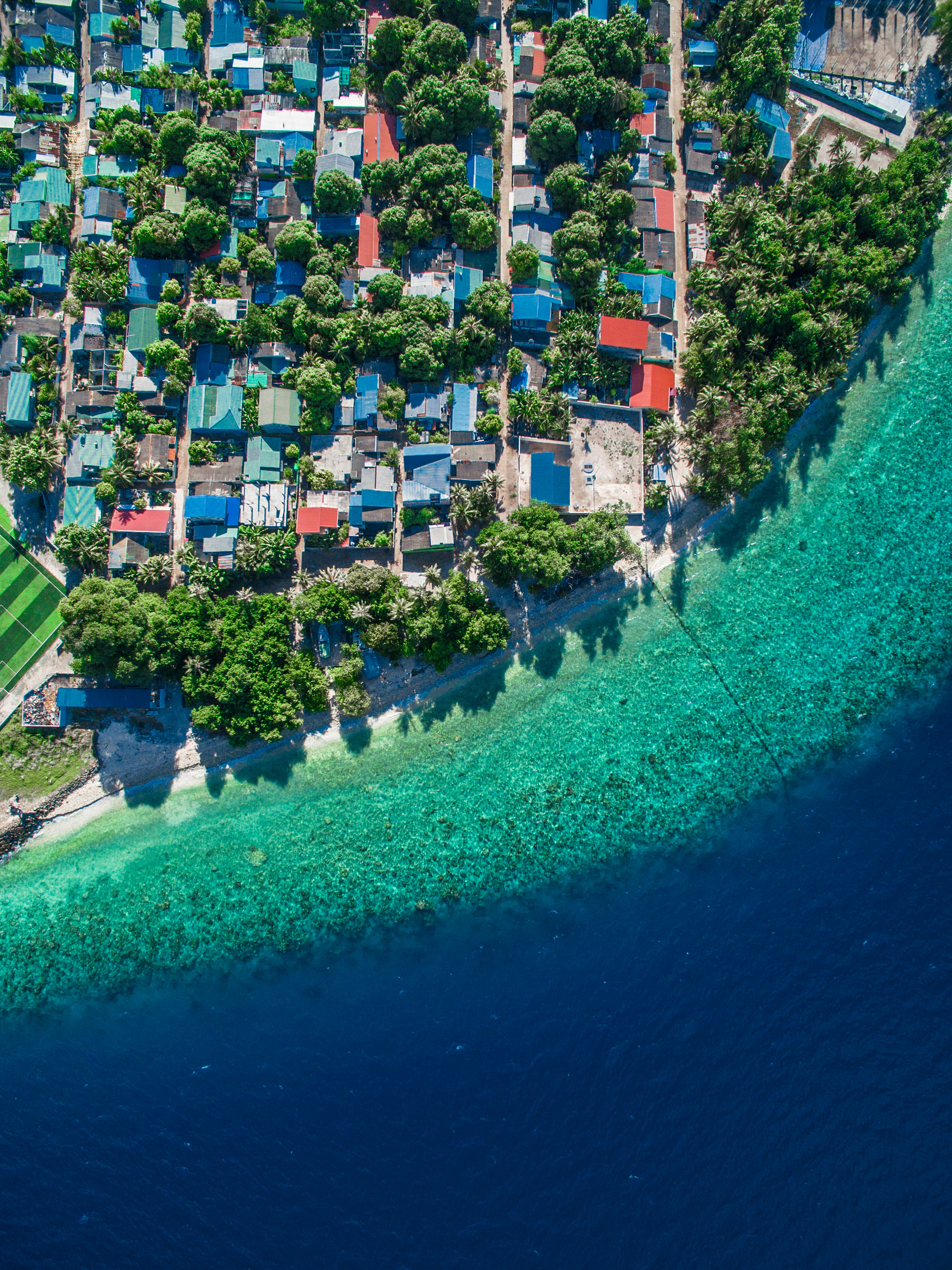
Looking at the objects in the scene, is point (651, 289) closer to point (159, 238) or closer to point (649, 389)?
point (649, 389)

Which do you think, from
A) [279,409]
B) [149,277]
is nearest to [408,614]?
[279,409]

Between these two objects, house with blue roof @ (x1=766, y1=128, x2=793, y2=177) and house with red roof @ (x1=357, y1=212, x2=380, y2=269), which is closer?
house with red roof @ (x1=357, y1=212, x2=380, y2=269)

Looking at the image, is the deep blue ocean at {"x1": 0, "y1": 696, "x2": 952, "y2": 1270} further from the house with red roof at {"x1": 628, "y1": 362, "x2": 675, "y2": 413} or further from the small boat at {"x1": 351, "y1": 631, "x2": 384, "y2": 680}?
the house with red roof at {"x1": 628, "y1": 362, "x2": 675, "y2": 413}

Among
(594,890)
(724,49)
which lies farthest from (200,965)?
(724,49)

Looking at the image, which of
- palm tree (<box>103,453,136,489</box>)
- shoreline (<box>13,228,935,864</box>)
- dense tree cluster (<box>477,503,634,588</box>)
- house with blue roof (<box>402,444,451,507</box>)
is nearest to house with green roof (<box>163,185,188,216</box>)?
palm tree (<box>103,453,136,489</box>)

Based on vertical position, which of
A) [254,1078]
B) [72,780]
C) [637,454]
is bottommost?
[254,1078]

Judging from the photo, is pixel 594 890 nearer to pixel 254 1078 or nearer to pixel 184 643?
pixel 254 1078

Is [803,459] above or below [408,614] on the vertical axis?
above
